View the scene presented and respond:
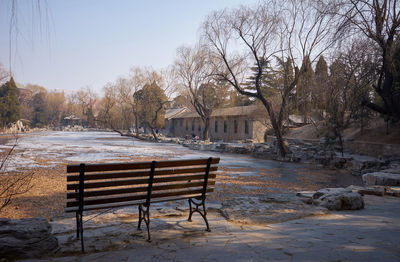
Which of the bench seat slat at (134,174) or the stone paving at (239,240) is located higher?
the bench seat slat at (134,174)

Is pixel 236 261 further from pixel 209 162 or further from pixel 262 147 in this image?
pixel 262 147

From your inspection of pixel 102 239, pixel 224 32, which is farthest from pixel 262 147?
pixel 102 239

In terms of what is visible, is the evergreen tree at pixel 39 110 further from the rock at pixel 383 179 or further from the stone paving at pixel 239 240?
the stone paving at pixel 239 240

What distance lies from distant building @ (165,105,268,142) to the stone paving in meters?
26.5

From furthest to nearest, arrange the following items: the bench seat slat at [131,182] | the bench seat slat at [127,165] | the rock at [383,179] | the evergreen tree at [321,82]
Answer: the evergreen tree at [321,82] → the rock at [383,179] → the bench seat slat at [131,182] → the bench seat slat at [127,165]

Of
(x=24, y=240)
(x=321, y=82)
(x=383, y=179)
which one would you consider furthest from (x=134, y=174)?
(x=321, y=82)

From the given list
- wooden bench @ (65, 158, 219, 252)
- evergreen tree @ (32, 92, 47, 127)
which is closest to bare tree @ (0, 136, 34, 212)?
wooden bench @ (65, 158, 219, 252)

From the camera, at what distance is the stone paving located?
110 inches

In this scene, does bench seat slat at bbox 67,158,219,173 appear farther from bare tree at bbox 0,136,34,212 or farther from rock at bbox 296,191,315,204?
rock at bbox 296,191,315,204

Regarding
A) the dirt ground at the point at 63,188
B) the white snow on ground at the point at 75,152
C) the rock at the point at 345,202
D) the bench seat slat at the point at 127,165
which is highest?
the bench seat slat at the point at 127,165

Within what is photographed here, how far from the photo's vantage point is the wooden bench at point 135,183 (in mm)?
3260

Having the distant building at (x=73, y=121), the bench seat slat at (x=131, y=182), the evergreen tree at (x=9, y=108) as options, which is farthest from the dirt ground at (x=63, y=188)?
the distant building at (x=73, y=121)

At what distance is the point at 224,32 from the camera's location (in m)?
20.4

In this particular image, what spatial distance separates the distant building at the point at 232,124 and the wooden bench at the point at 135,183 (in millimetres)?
26652
